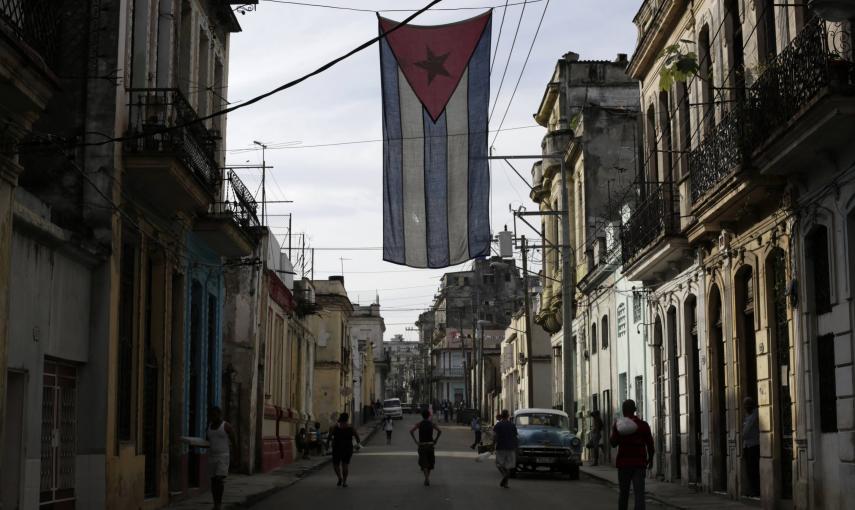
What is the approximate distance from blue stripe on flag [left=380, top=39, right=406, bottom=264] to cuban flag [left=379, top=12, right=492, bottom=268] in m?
0.01

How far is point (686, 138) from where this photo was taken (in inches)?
922

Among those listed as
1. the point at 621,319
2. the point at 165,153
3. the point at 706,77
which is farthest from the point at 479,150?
the point at 621,319

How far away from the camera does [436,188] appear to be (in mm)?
16109

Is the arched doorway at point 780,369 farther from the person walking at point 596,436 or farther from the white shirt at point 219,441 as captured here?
the person walking at point 596,436

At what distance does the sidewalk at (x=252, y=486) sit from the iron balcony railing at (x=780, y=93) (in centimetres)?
933

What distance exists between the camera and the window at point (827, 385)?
1576 cm

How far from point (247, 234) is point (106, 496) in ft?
26.9

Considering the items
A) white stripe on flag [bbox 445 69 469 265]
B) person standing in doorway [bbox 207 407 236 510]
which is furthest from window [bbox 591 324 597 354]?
white stripe on flag [bbox 445 69 469 265]

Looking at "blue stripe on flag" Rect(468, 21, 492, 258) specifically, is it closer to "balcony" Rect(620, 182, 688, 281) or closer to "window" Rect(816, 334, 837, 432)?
"window" Rect(816, 334, 837, 432)

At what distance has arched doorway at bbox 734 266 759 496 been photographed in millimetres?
Result: 19906

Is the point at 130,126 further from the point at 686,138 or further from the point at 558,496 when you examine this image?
the point at 686,138

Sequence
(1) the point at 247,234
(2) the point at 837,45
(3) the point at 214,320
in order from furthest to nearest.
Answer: (3) the point at 214,320, (1) the point at 247,234, (2) the point at 837,45

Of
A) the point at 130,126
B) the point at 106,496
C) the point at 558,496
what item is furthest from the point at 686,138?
the point at 106,496

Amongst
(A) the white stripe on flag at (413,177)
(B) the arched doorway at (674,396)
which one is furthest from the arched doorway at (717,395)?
(A) the white stripe on flag at (413,177)
